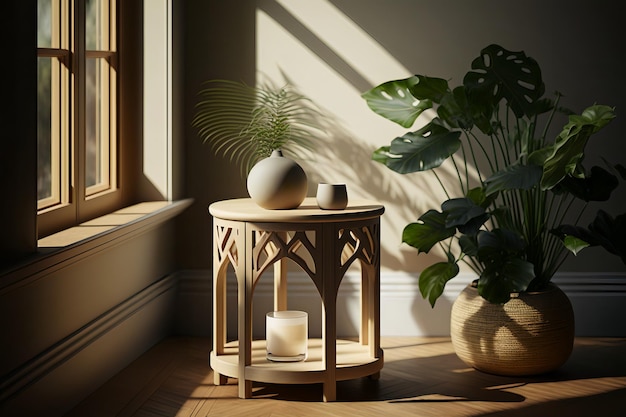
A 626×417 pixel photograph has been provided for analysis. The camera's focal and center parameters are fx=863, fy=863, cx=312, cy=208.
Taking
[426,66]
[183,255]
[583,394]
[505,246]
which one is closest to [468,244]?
[505,246]

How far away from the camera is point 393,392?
332 centimetres

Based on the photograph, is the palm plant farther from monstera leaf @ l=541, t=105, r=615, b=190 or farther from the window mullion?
monstera leaf @ l=541, t=105, r=615, b=190

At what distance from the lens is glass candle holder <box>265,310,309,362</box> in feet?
10.7

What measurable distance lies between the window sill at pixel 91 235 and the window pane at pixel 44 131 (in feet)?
0.62

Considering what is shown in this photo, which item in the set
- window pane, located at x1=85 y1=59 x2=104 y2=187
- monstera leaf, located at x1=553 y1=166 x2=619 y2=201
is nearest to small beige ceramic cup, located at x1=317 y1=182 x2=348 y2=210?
monstera leaf, located at x1=553 y1=166 x2=619 y2=201

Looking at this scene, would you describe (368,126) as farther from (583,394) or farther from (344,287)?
(583,394)

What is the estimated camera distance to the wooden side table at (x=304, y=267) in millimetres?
3154

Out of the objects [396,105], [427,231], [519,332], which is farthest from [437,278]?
[396,105]

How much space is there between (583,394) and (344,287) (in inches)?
52.6

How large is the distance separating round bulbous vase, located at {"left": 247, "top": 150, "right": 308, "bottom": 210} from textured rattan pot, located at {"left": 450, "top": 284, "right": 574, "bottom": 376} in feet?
2.94

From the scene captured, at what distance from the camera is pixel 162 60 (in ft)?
13.0

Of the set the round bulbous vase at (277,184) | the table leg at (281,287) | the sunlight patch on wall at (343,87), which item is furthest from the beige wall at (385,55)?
the round bulbous vase at (277,184)

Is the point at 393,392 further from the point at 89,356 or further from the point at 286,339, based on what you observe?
the point at 89,356

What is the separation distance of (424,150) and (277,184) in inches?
27.1
